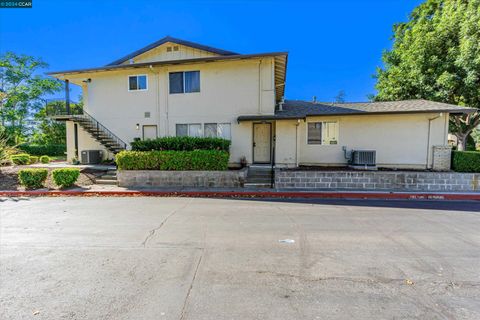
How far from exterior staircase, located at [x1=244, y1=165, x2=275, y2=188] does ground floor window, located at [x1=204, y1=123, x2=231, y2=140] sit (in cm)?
250

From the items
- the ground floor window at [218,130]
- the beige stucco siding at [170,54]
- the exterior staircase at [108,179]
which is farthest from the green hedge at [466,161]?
the exterior staircase at [108,179]

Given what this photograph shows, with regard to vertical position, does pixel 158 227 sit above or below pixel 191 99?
below

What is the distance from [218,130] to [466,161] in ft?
41.0

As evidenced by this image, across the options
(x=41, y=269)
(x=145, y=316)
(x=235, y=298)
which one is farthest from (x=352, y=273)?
(x=41, y=269)

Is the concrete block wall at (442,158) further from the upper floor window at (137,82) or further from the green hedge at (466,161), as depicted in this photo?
the upper floor window at (137,82)

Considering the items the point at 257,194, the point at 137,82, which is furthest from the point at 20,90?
the point at 257,194

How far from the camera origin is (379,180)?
32.6 feet

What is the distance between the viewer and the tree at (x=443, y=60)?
14.4m

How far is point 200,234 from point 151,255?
1199 millimetres

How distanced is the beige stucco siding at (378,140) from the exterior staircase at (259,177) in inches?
52.4

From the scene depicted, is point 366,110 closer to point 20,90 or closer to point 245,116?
point 245,116

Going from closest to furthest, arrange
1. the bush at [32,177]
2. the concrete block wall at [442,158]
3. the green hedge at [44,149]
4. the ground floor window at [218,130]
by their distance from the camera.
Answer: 1. the bush at [32,177]
2. the concrete block wall at [442,158]
3. the ground floor window at [218,130]
4. the green hedge at [44,149]

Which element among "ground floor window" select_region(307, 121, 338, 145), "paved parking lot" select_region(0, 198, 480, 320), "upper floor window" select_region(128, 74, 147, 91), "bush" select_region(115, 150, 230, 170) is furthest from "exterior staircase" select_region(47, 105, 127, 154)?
"ground floor window" select_region(307, 121, 338, 145)

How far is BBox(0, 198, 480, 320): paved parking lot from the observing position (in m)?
2.68
